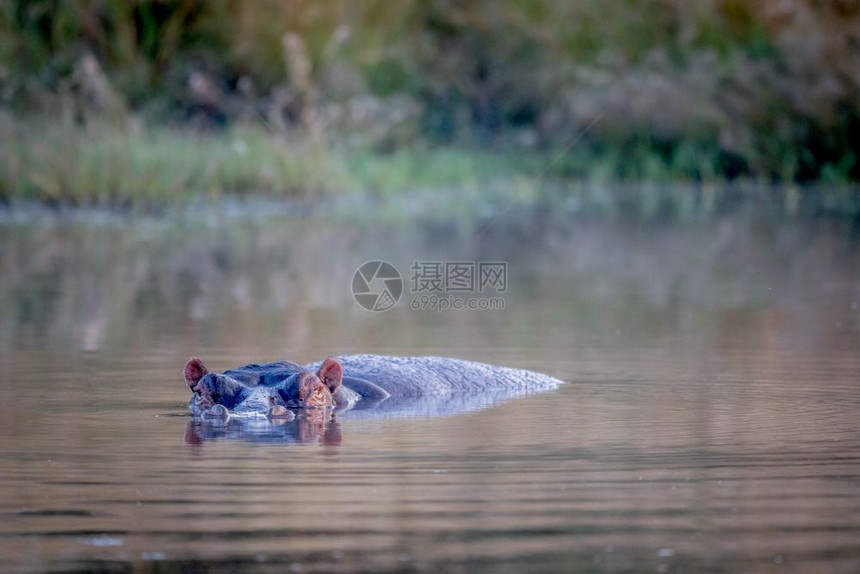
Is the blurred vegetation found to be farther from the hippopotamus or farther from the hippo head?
the hippo head

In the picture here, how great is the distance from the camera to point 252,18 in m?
24.6

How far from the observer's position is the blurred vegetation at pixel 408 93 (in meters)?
21.1

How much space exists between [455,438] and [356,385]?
Answer: 134 cm

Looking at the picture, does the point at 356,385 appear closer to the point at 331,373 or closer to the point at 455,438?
the point at 331,373

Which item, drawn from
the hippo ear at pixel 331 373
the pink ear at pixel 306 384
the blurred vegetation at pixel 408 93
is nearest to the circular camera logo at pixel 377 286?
the hippo ear at pixel 331 373

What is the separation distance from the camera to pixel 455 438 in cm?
700

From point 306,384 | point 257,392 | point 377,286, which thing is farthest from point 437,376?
point 377,286

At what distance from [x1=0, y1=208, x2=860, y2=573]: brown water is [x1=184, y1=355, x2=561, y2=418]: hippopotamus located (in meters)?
0.21

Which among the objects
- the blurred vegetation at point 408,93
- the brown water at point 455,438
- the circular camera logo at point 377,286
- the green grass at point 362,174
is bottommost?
the brown water at point 455,438

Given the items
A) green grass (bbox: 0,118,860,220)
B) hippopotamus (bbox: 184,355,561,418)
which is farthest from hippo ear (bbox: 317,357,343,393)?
green grass (bbox: 0,118,860,220)

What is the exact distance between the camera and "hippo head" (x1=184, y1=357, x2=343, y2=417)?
748 cm

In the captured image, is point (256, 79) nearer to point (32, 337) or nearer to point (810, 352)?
point (32, 337)

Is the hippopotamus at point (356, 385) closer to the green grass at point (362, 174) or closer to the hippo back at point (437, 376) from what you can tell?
the hippo back at point (437, 376)

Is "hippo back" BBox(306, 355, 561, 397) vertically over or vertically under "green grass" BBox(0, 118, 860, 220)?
under
